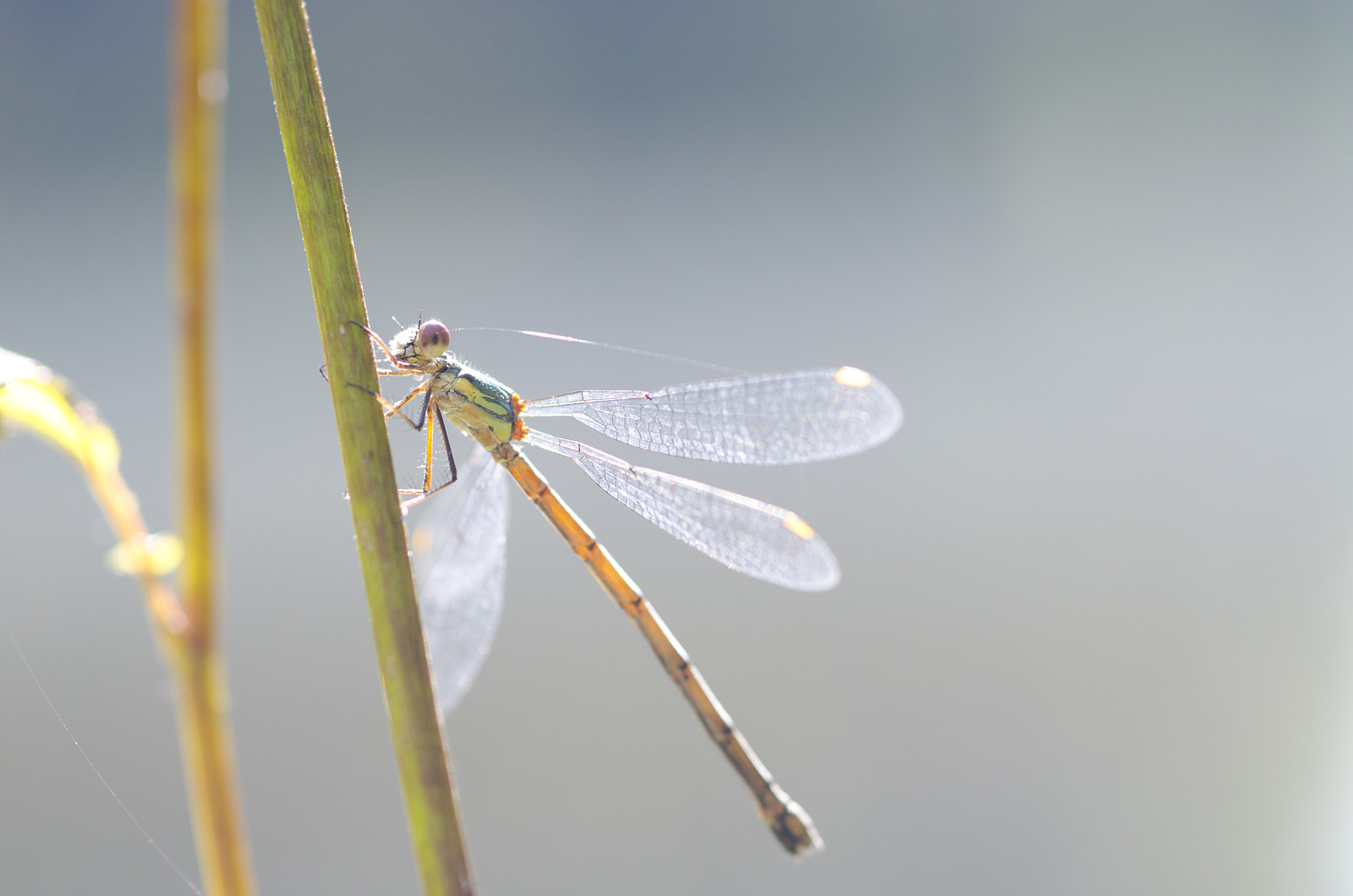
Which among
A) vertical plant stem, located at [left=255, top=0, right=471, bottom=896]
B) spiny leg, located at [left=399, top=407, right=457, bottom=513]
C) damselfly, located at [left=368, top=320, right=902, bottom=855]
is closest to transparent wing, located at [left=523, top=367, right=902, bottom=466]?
damselfly, located at [left=368, top=320, right=902, bottom=855]

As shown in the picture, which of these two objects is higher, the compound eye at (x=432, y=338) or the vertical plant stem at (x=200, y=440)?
the compound eye at (x=432, y=338)

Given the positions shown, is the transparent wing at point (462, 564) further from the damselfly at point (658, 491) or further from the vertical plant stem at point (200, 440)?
the vertical plant stem at point (200, 440)

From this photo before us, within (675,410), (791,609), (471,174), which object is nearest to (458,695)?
(675,410)

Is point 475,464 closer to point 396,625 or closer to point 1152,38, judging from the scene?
point 396,625

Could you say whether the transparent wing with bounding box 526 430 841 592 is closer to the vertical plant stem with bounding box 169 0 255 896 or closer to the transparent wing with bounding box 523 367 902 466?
the transparent wing with bounding box 523 367 902 466

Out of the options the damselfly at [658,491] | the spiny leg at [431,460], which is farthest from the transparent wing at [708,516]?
the spiny leg at [431,460]

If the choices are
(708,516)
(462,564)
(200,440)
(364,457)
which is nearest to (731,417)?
(708,516)

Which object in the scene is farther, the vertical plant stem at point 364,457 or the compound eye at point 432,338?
the compound eye at point 432,338
